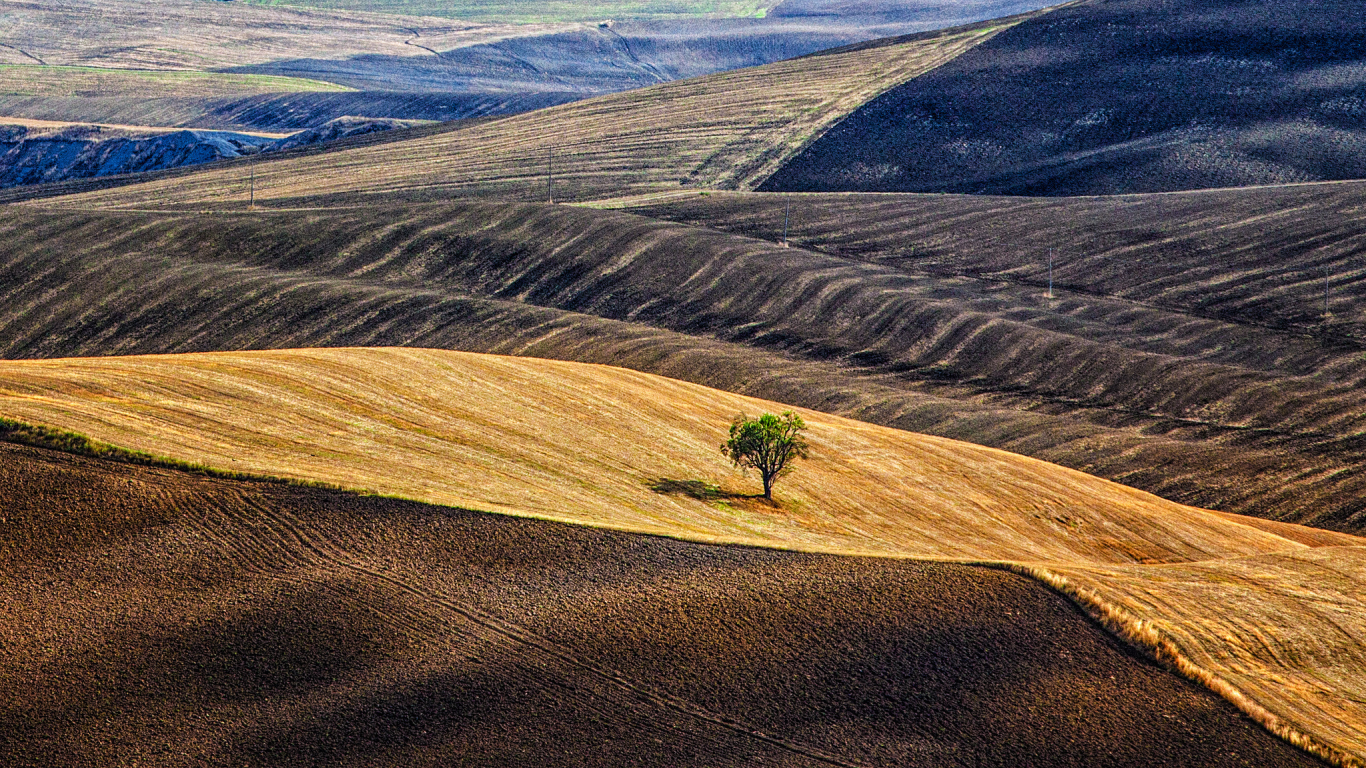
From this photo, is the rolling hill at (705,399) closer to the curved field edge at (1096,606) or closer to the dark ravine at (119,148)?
the curved field edge at (1096,606)

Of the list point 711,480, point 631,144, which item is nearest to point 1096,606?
point 711,480

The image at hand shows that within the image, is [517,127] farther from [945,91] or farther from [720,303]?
[720,303]

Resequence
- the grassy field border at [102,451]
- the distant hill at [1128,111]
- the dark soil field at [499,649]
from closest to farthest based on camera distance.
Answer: the dark soil field at [499,649]
the grassy field border at [102,451]
the distant hill at [1128,111]

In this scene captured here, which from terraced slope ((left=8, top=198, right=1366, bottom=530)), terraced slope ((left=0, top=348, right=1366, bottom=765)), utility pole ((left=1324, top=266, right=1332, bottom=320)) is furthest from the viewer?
utility pole ((left=1324, top=266, right=1332, bottom=320))

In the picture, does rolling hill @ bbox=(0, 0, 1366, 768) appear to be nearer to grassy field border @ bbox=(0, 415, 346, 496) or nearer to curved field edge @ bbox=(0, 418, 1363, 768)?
curved field edge @ bbox=(0, 418, 1363, 768)

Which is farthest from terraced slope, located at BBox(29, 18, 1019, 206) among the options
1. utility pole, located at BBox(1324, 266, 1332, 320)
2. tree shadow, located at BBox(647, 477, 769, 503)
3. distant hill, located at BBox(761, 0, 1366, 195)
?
tree shadow, located at BBox(647, 477, 769, 503)

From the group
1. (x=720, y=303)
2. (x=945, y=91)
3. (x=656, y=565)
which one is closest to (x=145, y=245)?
(x=720, y=303)

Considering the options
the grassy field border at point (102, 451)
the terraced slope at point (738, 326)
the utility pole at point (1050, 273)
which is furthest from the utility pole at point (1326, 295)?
the grassy field border at point (102, 451)
